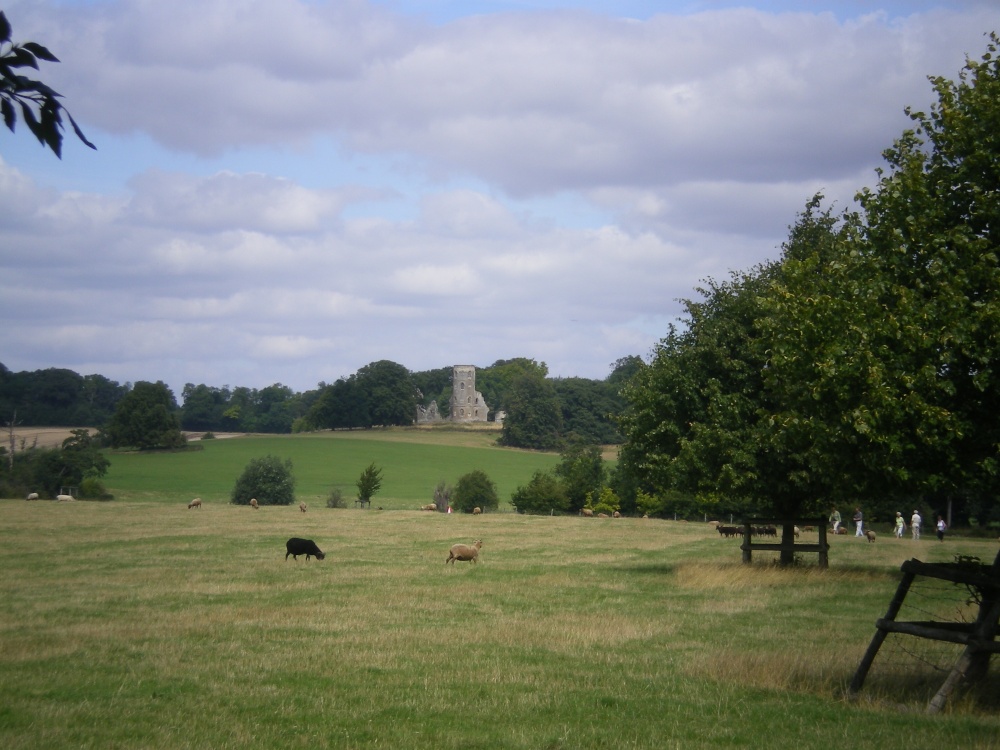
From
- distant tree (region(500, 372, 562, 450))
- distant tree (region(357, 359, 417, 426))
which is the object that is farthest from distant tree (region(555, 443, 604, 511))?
distant tree (region(357, 359, 417, 426))

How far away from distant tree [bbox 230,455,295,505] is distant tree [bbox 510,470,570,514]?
1990 cm

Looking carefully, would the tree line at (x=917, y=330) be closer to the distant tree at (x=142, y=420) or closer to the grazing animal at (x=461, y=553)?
the grazing animal at (x=461, y=553)

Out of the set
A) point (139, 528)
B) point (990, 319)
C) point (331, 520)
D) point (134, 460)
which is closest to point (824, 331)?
point (990, 319)

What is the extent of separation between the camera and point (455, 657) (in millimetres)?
13703

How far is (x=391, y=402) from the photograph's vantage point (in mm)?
166125

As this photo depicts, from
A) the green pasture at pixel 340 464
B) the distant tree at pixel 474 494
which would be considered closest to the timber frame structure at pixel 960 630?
the green pasture at pixel 340 464

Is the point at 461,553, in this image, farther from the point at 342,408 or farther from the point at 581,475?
the point at 342,408

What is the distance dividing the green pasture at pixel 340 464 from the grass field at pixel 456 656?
58.2 metres

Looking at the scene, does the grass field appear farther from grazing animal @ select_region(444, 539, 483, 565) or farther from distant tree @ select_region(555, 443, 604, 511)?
distant tree @ select_region(555, 443, 604, 511)

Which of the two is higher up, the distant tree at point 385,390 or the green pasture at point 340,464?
the distant tree at point 385,390

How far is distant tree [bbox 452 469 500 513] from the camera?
84812 millimetres

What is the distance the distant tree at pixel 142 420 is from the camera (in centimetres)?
12012

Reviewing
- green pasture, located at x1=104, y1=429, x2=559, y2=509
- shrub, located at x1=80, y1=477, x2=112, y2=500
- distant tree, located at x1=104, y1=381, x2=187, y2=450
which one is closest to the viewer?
shrub, located at x1=80, y1=477, x2=112, y2=500

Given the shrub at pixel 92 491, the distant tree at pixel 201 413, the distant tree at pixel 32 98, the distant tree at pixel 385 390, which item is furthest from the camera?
the distant tree at pixel 201 413
